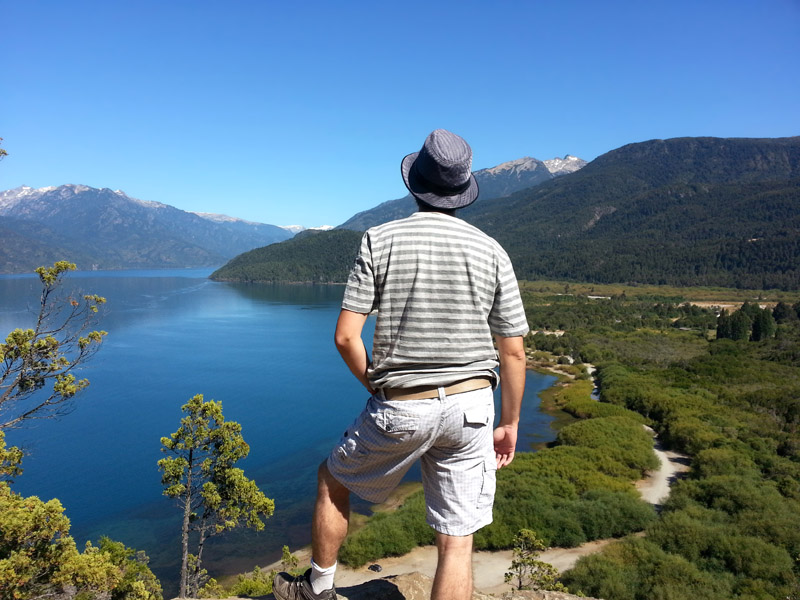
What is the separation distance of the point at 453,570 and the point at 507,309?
44.8 inches

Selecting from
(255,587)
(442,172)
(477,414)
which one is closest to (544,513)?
(255,587)

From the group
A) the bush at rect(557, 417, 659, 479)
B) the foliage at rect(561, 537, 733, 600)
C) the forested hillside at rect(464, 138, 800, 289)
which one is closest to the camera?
the foliage at rect(561, 537, 733, 600)

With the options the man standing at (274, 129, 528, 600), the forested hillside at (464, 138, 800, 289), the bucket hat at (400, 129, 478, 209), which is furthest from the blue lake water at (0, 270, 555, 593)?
the forested hillside at (464, 138, 800, 289)

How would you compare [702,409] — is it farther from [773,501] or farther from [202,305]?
[202,305]

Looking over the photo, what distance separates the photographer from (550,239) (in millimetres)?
169500

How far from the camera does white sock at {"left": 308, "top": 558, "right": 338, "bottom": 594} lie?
256 centimetres

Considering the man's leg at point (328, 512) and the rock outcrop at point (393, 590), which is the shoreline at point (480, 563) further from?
the man's leg at point (328, 512)

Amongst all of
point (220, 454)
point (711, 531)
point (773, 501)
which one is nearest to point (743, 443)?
point (773, 501)

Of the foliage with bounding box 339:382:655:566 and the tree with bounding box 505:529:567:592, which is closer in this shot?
the tree with bounding box 505:529:567:592

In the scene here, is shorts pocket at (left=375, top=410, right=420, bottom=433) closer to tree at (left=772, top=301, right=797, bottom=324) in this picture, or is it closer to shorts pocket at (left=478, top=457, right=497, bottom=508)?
shorts pocket at (left=478, top=457, right=497, bottom=508)

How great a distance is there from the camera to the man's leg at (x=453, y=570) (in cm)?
217

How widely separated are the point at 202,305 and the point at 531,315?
55.8 meters

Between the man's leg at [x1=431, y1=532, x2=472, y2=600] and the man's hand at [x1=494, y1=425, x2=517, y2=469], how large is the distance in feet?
1.27

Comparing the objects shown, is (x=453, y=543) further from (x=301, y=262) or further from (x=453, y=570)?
(x=301, y=262)
